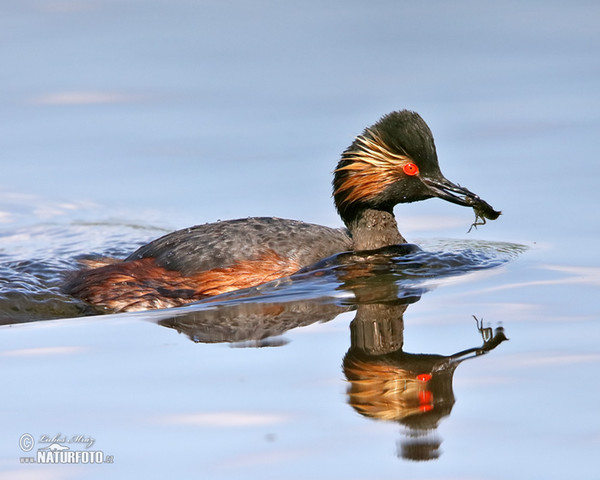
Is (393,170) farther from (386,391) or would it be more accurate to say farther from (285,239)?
(386,391)

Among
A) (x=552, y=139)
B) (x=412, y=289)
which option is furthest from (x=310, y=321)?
(x=552, y=139)

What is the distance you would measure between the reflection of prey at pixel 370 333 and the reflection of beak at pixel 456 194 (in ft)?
2.91

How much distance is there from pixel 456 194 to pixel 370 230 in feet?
3.12

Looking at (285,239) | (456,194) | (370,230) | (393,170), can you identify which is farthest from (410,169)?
(285,239)

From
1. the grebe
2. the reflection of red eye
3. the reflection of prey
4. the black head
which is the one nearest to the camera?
the reflection of prey

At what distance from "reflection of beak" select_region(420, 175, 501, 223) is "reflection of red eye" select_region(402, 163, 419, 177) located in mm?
125

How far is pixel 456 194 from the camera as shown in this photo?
11062 millimetres

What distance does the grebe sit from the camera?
10148mm

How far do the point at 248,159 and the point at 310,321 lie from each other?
583 cm

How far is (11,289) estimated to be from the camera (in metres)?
10.5

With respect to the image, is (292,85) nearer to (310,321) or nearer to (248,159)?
(248,159)

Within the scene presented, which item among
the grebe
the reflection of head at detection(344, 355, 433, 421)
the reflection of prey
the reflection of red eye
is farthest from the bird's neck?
the reflection of head at detection(344, 355, 433, 421)

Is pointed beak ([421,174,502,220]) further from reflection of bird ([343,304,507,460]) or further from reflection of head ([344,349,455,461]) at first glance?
reflection of head ([344,349,455,461])

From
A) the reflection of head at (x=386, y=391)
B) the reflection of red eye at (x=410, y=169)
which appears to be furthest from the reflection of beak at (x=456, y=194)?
the reflection of head at (x=386, y=391)
